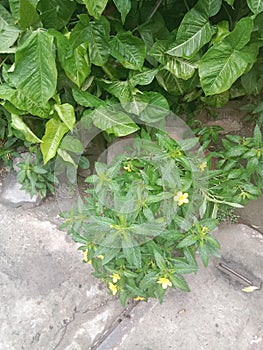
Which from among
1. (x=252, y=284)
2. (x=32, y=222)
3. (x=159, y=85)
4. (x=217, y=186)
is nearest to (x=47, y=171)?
(x=32, y=222)

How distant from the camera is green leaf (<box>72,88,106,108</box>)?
1.55 meters

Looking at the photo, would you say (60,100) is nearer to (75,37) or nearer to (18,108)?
(18,108)

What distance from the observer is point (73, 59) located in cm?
142

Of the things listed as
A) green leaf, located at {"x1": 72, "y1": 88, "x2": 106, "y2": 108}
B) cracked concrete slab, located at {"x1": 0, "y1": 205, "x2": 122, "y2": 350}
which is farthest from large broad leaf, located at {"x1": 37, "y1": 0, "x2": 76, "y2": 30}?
cracked concrete slab, located at {"x1": 0, "y1": 205, "x2": 122, "y2": 350}

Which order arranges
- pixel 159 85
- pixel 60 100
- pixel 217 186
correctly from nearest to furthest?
pixel 217 186 < pixel 60 100 < pixel 159 85

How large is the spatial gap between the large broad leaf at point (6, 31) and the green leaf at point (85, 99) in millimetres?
267

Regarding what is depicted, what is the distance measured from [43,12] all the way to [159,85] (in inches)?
21.9

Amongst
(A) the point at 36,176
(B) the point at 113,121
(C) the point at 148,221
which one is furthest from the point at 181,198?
(A) the point at 36,176

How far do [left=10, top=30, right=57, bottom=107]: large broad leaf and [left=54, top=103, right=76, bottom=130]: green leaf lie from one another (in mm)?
125

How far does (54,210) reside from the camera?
196cm

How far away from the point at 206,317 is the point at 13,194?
1.03 meters

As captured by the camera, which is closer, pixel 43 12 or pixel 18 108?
pixel 43 12

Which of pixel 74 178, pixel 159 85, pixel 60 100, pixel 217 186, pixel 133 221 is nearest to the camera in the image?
pixel 133 221

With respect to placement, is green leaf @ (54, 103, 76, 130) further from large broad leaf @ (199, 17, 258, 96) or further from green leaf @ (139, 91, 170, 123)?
large broad leaf @ (199, 17, 258, 96)
